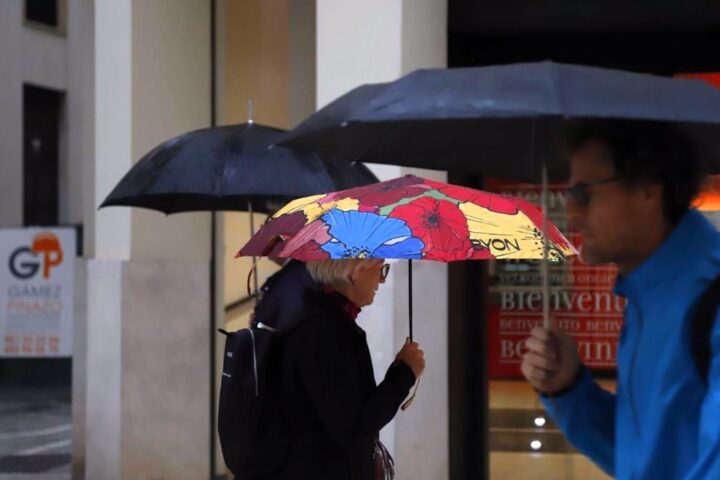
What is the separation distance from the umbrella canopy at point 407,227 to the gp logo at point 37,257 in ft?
33.5

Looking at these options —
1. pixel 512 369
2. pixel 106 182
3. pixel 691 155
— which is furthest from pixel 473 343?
pixel 691 155

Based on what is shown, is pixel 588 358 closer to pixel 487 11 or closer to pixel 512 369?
pixel 512 369

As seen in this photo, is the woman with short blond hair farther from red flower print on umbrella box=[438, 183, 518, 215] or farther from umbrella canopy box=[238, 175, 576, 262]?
red flower print on umbrella box=[438, 183, 518, 215]

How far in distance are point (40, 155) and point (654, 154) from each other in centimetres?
1882

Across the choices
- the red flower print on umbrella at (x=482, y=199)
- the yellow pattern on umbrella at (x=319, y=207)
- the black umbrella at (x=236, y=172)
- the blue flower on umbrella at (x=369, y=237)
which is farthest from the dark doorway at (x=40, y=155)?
the blue flower on umbrella at (x=369, y=237)

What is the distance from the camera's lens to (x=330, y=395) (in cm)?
394

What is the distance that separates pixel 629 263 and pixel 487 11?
18.7 ft

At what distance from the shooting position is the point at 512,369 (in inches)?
320

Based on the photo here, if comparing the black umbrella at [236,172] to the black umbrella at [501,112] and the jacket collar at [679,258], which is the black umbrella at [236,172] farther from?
the jacket collar at [679,258]

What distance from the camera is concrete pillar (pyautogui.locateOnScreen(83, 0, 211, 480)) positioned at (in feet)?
28.0

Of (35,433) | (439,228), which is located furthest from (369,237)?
(35,433)

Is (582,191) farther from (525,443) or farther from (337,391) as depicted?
(525,443)

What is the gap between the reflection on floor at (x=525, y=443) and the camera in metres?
8.11

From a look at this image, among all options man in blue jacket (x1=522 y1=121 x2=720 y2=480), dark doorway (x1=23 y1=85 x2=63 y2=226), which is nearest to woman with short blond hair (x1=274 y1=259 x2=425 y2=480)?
man in blue jacket (x1=522 y1=121 x2=720 y2=480)
